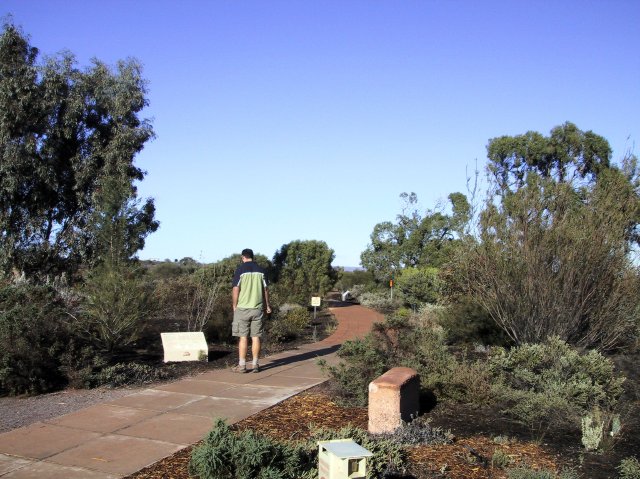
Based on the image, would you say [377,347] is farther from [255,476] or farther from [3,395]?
[3,395]

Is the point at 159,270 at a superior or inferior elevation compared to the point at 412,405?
superior

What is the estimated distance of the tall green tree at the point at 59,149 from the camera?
16.0 metres

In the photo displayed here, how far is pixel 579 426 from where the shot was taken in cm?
589

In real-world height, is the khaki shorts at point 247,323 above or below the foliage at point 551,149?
below

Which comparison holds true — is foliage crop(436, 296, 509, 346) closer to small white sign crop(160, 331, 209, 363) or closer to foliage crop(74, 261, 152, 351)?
small white sign crop(160, 331, 209, 363)

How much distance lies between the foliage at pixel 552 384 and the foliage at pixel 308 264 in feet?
54.0

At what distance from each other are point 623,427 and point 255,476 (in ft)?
13.2

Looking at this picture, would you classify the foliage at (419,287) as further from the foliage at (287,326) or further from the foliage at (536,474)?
the foliage at (536,474)

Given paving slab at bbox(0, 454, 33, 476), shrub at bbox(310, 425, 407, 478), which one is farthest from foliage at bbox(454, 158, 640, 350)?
paving slab at bbox(0, 454, 33, 476)

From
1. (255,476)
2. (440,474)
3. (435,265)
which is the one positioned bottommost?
(440,474)

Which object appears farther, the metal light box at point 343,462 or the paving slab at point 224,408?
the paving slab at point 224,408

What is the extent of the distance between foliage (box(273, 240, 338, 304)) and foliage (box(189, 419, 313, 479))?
19.5 metres

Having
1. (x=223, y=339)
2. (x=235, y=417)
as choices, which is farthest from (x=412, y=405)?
(x=223, y=339)

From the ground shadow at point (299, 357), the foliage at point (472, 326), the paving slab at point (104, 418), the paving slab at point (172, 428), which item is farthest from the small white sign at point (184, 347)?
the foliage at point (472, 326)
